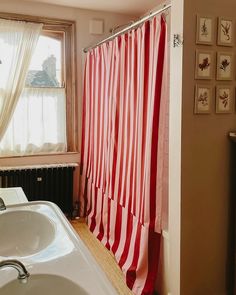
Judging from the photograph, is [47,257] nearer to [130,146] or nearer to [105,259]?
[130,146]

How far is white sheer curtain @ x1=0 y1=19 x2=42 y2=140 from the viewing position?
3.15 m

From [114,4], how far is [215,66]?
1.84 meters

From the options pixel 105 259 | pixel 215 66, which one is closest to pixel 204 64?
pixel 215 66

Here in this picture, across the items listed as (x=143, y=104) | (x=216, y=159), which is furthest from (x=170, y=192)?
(x=143, y=104)

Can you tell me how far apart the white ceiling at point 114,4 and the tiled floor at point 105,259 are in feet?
7.81

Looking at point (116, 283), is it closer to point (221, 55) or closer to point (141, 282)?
point (141, 282)

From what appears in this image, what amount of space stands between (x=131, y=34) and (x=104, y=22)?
1322 millimetres

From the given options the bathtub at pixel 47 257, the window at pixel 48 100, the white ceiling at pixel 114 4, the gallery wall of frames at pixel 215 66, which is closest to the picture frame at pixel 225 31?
the gallery wall of frames at pixel 215 66

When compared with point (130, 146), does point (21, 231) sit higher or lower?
lower

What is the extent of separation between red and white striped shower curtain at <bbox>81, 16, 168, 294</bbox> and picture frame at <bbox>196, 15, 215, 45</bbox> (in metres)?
0.24

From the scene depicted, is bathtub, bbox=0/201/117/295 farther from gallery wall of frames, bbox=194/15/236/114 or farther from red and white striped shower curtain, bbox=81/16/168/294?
gallery wall of frames, bbox=194/15/236/114

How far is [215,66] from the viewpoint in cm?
185

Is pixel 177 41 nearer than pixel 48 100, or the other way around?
pixel 177 41

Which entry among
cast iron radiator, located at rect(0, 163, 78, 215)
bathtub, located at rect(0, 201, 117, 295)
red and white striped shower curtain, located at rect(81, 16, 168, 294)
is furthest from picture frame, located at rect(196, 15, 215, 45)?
cast iron radiator, located at rect(0, 163, 78, 215)
